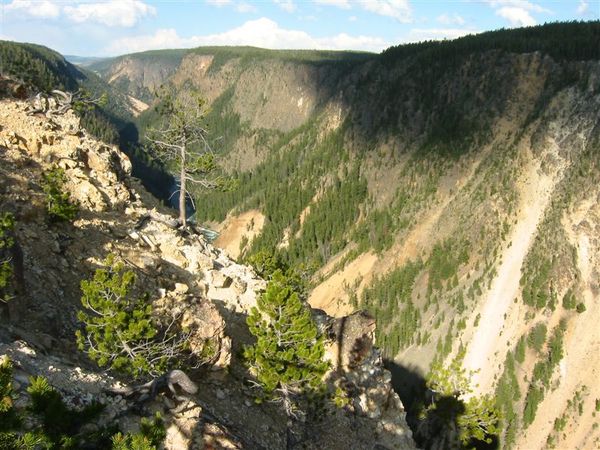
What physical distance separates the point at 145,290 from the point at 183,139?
14373 mm

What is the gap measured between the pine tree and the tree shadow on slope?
29.8 m

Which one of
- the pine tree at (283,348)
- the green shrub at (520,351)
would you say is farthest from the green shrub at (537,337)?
the pine tree at (283,348)

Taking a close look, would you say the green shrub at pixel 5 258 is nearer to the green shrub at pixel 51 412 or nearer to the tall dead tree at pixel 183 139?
the green shrub at pixel 51 412

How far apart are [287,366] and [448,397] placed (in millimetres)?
35802

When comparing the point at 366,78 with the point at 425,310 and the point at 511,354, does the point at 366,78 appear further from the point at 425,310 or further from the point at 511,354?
the point at 511,354

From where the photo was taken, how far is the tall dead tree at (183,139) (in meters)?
36.1

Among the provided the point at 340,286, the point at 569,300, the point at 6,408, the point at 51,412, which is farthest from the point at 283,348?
the point at 340,286

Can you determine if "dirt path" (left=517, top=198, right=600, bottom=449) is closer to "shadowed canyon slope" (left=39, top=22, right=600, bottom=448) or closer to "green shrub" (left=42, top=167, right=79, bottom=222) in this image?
"shadowed canyon slope" (left=39, top=22, right=600, bottom=448)

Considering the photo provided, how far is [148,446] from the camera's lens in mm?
11867

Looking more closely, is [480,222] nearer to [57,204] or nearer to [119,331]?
[57,204]

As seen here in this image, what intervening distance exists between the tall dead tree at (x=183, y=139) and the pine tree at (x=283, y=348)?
12.9m

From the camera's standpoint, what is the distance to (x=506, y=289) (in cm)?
8925

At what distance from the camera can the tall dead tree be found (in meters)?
36.1

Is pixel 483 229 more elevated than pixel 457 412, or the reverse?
pixel 483 229
